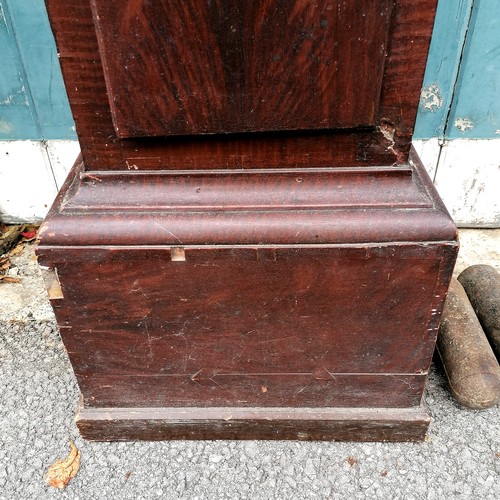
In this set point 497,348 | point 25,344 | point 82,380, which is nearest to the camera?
point 82,380

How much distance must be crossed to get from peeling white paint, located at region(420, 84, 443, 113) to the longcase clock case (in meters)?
0.88

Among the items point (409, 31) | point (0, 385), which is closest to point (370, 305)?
point (409, 31)

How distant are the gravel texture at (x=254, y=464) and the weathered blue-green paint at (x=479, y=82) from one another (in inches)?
44.1

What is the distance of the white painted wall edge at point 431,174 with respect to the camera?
7.23 ft

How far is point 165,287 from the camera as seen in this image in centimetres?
124

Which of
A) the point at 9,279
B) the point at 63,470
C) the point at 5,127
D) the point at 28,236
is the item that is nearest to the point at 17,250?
the point at 28,236

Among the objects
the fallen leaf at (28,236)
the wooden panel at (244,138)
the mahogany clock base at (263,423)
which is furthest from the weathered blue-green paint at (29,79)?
the mahogany clock base at (263,423)

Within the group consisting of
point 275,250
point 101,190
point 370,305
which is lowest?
point 370,305

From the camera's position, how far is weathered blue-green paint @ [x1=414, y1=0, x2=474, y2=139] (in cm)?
191

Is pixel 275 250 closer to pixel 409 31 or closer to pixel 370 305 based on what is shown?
pixel 370 305

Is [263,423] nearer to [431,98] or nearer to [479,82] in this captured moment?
[431,98]

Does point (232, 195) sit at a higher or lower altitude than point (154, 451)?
higher

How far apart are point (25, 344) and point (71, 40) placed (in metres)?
1.20

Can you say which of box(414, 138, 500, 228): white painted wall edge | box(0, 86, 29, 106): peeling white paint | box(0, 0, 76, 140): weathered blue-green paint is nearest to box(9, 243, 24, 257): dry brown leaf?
box(0, 0, 76, 140): weathered blue-green paint
